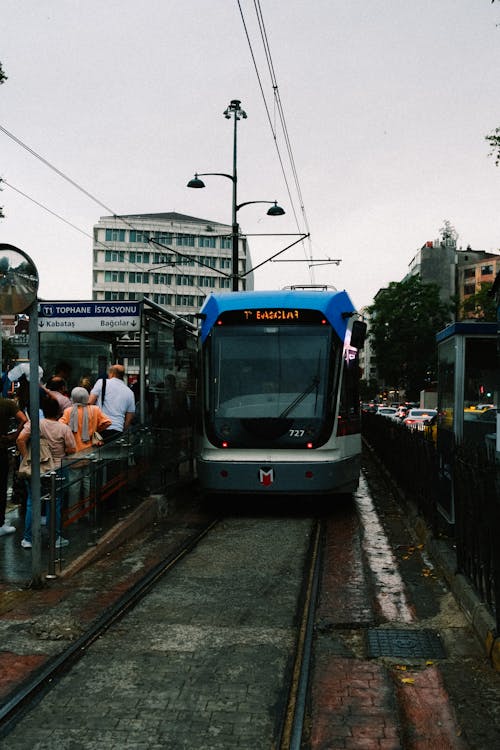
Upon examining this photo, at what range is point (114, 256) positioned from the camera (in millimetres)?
111812

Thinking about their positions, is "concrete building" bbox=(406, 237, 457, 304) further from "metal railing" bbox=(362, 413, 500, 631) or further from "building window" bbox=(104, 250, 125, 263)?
"metal railing" bbox=(362, 413, 500, 631)

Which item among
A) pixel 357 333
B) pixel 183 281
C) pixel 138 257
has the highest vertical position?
pixel 138 257

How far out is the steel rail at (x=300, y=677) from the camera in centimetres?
393

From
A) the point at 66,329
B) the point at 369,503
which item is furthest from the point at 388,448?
the point at 66,329

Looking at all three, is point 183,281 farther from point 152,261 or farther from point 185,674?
point 185,674

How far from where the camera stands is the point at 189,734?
13.0ft

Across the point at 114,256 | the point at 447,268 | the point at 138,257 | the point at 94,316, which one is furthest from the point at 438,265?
the point at 94,316

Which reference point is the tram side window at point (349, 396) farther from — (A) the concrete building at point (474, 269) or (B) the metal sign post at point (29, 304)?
(A) the concrete building at point (474, 269)

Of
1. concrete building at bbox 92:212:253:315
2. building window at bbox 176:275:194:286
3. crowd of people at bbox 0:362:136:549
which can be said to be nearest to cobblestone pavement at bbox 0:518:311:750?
crowd of people at bbox 0:362:136:549

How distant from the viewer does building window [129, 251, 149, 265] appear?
363 ft

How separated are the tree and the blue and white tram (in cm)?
6647

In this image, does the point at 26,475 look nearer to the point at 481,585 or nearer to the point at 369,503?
the point at 481,585

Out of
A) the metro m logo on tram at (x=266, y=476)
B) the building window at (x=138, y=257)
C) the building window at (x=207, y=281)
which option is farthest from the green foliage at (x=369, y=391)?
the metro m logo on tram at (x=266, y=476)

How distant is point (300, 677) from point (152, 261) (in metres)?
110
